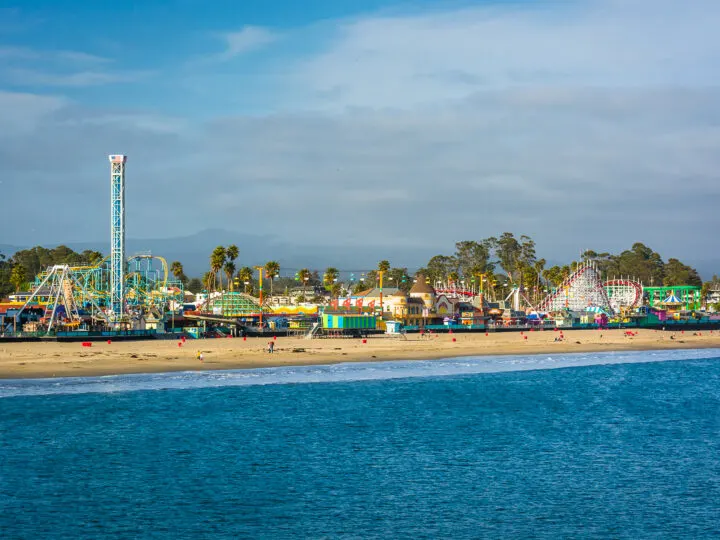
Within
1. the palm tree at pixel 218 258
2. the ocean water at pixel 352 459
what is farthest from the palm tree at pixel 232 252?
the ocean water at pixel 352 459

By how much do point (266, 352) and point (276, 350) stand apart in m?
2.13

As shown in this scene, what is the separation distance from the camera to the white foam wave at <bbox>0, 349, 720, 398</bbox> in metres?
56.2

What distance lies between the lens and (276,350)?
3278 inches

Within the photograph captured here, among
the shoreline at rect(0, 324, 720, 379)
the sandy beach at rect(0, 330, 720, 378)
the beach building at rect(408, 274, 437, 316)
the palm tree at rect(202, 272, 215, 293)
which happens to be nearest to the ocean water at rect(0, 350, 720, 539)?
the shoreline at rect(0, 324, 720, 379)

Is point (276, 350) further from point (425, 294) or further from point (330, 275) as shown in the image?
point (330, 275)

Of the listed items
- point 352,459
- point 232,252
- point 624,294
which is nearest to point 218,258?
point 232,252

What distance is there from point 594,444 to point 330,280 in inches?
5163

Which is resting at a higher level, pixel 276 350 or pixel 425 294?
pixel 425 294

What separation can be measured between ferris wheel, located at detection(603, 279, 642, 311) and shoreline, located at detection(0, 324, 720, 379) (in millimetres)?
38822

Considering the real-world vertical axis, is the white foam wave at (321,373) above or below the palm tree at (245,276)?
below

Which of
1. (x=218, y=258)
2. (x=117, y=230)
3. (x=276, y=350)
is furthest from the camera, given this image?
(x=218, y=258)

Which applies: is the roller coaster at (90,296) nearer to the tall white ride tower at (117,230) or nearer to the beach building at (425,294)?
the tall white ride tower at (117,230)

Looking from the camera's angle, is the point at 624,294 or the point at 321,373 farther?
the point at 624,294

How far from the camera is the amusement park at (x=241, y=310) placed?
3784 inches
